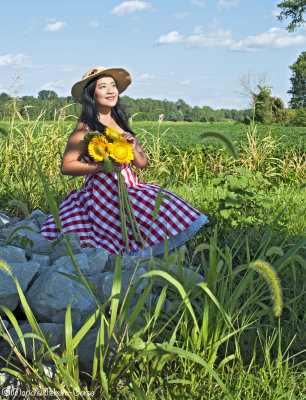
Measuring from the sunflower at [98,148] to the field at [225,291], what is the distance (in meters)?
0.48

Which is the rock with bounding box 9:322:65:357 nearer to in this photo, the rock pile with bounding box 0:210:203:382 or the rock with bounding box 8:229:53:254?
the rock pile with bounding box 0:210:203:382

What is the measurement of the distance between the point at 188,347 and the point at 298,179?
16.4ft

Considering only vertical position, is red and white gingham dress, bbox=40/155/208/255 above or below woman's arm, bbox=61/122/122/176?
below

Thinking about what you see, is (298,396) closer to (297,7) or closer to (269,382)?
(269,382)

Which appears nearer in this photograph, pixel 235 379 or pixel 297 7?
pixel 235 379

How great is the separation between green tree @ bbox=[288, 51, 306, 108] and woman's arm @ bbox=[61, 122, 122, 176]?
35.0 m

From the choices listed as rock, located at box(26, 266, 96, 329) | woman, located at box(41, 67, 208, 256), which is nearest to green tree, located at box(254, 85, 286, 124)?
woman, located at box(41, 67, 208, 256)

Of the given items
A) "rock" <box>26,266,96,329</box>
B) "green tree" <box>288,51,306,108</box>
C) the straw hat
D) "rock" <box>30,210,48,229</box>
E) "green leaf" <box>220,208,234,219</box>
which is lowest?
"rock" <box>26,266,96,329</box>

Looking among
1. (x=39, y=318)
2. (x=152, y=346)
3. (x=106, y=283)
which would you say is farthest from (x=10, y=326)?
(x=152, y=346)

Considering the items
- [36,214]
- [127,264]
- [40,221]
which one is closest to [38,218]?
[40,221]

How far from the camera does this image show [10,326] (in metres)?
2.27

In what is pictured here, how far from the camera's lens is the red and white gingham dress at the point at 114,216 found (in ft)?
11.0

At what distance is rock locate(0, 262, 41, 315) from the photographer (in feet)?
7.43

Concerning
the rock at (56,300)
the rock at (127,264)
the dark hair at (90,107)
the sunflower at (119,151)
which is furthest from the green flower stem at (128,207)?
the rock at (56,300)
